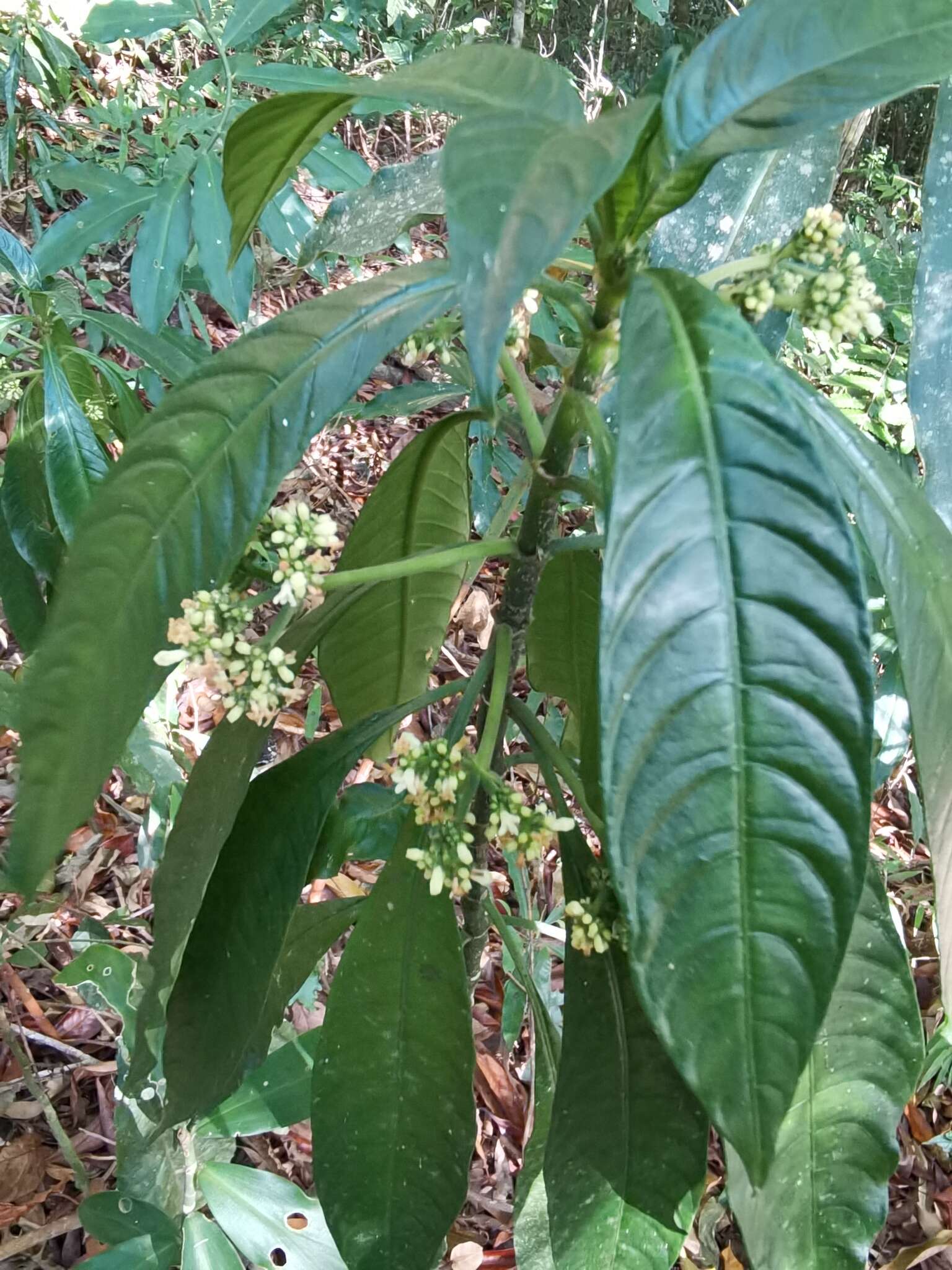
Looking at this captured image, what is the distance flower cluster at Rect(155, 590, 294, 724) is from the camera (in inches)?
18.1

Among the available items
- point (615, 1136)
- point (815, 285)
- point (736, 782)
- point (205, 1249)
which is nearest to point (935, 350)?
point (815, 285)

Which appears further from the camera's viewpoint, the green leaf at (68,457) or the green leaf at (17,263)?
the green leaf at (17,263)

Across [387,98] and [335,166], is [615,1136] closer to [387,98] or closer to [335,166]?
[387,98]

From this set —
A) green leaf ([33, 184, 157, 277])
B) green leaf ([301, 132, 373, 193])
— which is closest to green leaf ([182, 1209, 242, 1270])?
green leaf ([33, 184, 157, 277])

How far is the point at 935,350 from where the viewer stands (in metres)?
0.65

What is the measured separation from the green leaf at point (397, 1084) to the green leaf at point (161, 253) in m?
0.94

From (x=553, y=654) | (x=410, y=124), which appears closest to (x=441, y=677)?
(x=553, y=654)

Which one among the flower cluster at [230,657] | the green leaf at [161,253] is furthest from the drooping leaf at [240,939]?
the green leaf at [161,253]

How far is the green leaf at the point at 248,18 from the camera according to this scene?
1.16 m

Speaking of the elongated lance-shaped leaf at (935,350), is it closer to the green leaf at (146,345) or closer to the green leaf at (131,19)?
the green leaf at (146,345)

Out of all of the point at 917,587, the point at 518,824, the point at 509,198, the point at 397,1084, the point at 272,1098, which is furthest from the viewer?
the point at 272,1098

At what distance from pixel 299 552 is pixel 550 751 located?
22 centimetres

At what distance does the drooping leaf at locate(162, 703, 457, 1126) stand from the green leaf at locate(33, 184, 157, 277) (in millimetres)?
935

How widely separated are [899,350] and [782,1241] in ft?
6.64
